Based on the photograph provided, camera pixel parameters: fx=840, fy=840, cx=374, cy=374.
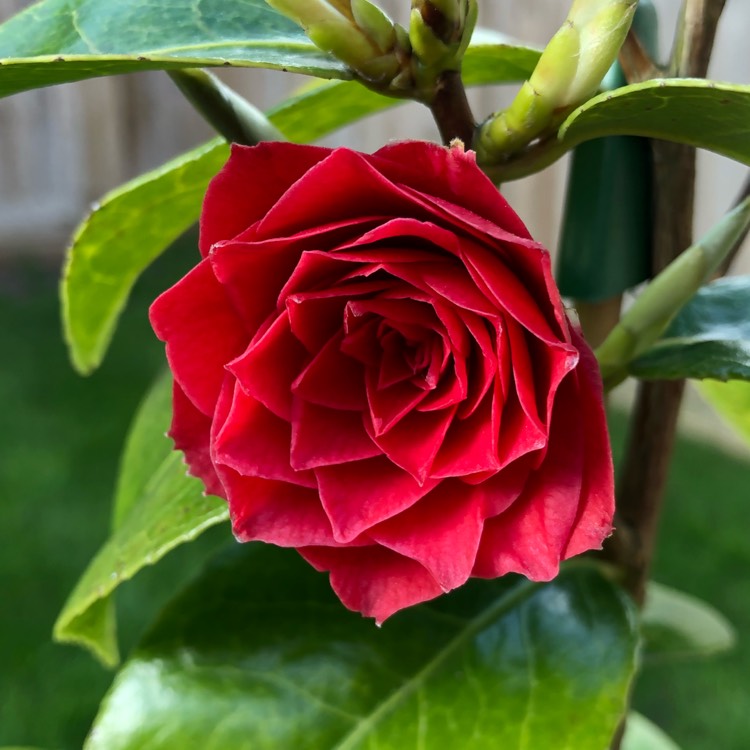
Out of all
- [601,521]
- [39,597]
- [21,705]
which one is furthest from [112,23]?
[39,597]

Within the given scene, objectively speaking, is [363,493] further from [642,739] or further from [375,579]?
[642,739]

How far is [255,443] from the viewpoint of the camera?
0.82ft

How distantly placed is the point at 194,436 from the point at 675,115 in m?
0.18

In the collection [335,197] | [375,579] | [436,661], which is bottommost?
[436,661]

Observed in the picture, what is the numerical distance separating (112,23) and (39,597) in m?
1.14

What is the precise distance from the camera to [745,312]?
1.16 feet

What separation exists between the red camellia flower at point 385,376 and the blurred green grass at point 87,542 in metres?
0.94

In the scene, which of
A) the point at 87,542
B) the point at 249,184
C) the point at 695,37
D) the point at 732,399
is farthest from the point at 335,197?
the point at 87,542

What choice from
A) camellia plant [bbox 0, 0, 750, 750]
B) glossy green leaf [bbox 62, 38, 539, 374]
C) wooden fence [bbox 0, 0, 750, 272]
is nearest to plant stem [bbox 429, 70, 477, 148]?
camellia plant [bbox 0, 0, 750, 750]

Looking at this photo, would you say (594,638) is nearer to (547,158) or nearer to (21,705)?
(547,158)

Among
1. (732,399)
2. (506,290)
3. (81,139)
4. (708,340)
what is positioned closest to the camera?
(506,290)

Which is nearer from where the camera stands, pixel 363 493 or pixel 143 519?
pixel 363 493

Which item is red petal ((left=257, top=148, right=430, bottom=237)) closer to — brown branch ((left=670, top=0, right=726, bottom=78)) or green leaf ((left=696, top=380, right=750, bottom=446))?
brown branch ((left=670, top=0, right=726, bottom=78))

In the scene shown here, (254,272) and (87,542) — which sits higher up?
(254,272)
